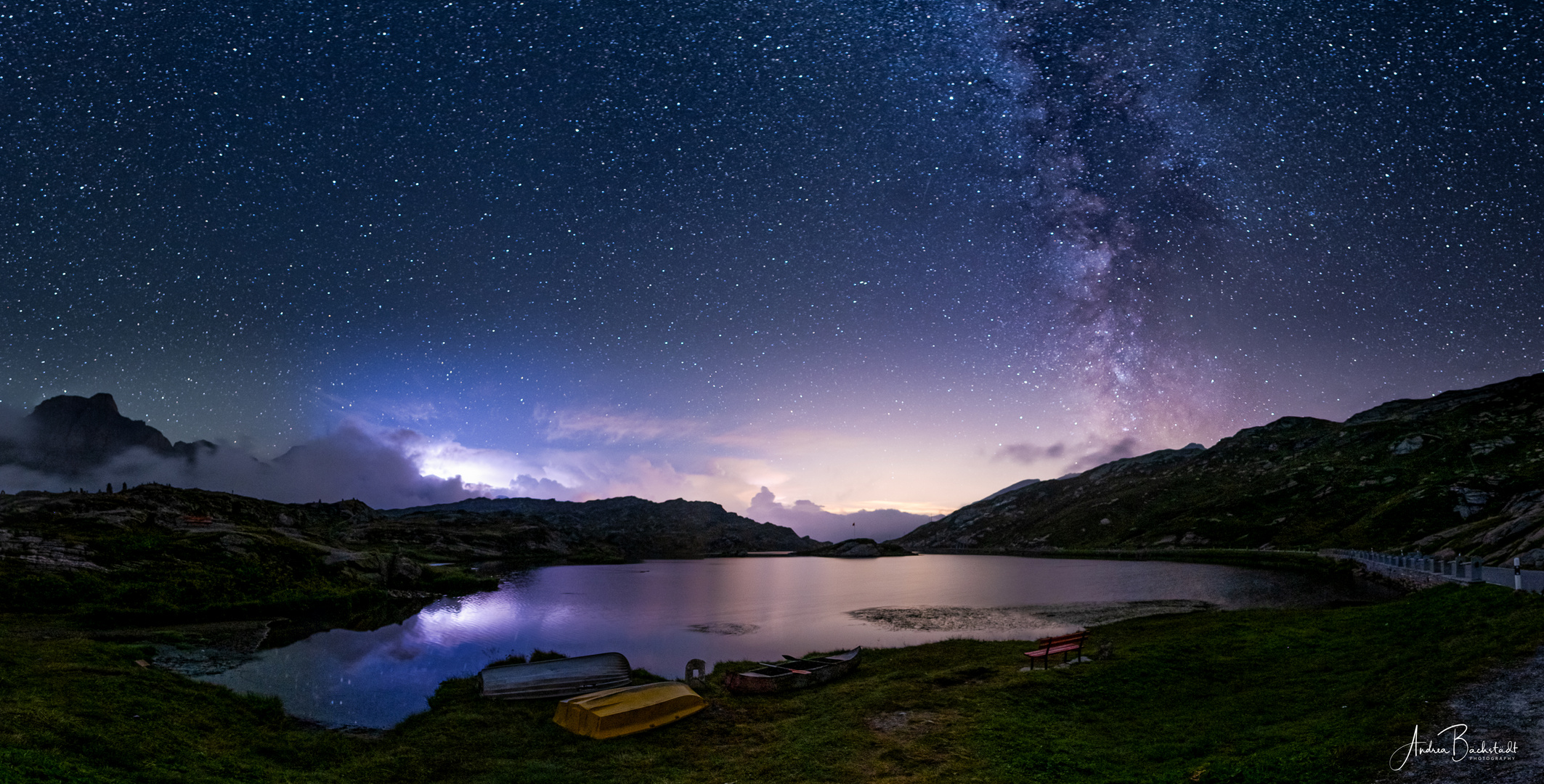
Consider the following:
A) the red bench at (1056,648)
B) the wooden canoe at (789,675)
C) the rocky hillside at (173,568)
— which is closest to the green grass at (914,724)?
the wooden canoe at (789,675)

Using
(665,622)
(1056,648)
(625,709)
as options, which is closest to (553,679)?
(625,709)

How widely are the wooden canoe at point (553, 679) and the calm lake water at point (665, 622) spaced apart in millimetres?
3871

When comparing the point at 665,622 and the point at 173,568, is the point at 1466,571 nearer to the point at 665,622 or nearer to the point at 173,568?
the point at 665,622

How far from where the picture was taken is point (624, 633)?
192ft

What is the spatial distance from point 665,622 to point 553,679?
121 ft

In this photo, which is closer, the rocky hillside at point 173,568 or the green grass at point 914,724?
the green grass at point 914,724

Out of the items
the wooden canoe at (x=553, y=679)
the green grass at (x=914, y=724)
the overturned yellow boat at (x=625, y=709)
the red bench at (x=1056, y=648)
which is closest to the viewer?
the green grass at (x=914, y=724)

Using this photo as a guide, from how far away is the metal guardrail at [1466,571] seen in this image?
30.2 meters

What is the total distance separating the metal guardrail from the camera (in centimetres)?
3020

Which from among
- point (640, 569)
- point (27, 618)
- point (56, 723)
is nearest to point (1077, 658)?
point (56, 723)

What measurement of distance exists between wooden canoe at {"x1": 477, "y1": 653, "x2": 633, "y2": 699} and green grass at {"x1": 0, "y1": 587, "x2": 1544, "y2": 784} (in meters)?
1.15

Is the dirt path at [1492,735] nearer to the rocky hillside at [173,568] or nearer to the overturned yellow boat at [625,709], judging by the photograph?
the overturned yellow boat at [625,709]

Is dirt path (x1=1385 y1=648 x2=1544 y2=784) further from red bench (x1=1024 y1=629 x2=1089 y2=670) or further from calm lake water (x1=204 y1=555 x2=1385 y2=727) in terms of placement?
calm lake water (x1=204 y1=555 x2=1385 y2=727)

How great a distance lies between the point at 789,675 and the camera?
97.7 feet
